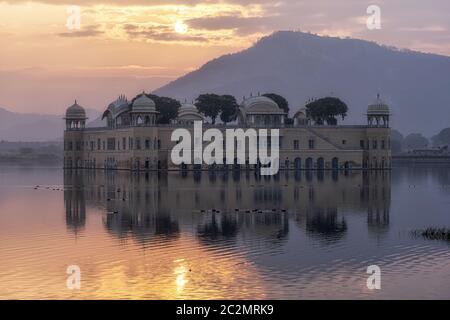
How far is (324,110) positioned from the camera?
126250mm

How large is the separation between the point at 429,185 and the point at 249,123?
3515 centimetres

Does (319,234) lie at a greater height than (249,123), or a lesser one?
lesser

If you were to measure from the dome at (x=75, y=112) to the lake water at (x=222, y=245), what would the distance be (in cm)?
6518

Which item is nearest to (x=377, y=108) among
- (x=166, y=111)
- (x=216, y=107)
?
(x=216, y=107)

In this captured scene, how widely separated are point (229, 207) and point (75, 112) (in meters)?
79.6

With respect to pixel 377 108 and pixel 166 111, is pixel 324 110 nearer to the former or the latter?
pixel 377 108

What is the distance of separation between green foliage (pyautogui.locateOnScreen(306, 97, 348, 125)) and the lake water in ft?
204

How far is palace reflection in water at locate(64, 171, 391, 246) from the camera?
40.6 m

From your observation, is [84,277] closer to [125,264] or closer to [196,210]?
[125,264]

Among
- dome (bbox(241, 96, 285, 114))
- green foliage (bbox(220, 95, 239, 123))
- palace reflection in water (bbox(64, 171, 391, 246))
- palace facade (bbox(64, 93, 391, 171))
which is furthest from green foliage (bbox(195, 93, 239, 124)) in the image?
palace reflection in water (bbox(64, 171, 391, 246))

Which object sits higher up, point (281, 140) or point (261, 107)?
point (261, 107)

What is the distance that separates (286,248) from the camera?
3484 centimetres

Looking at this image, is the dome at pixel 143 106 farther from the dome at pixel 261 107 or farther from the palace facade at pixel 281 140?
the dome at pixel 261 107
